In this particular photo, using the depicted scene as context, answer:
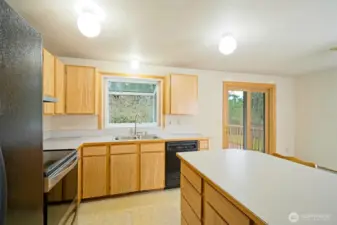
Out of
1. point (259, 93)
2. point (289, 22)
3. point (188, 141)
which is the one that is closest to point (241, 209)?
point (289, 22)

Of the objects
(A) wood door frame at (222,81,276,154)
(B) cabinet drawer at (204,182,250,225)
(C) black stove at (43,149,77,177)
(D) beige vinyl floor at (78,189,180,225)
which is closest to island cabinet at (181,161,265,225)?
(B) cabinet drawer at (204,182,250,225)

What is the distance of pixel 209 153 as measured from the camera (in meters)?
2.05

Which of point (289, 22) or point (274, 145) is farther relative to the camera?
point (274, 145)

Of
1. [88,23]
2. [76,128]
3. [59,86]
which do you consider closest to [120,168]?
[76,128]

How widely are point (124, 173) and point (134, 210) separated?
0.61 meters

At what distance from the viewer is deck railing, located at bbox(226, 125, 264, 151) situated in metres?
4.57

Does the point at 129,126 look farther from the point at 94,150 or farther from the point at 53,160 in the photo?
the point at 53,160

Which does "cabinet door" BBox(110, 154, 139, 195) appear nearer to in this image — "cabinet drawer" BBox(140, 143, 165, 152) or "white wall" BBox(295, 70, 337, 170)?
"cabinet drawer" BBox(140, 143, 165, 152)

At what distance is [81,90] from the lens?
3133 mm

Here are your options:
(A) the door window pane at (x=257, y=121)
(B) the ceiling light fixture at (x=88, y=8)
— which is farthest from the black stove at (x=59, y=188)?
(A) the door window pane at (x=257, y=121)

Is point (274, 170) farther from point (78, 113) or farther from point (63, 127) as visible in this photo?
point (63, 127)

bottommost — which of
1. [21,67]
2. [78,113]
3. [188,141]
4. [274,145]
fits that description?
[274,145]

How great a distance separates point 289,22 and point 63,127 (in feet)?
11.9

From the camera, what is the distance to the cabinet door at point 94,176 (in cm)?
283
